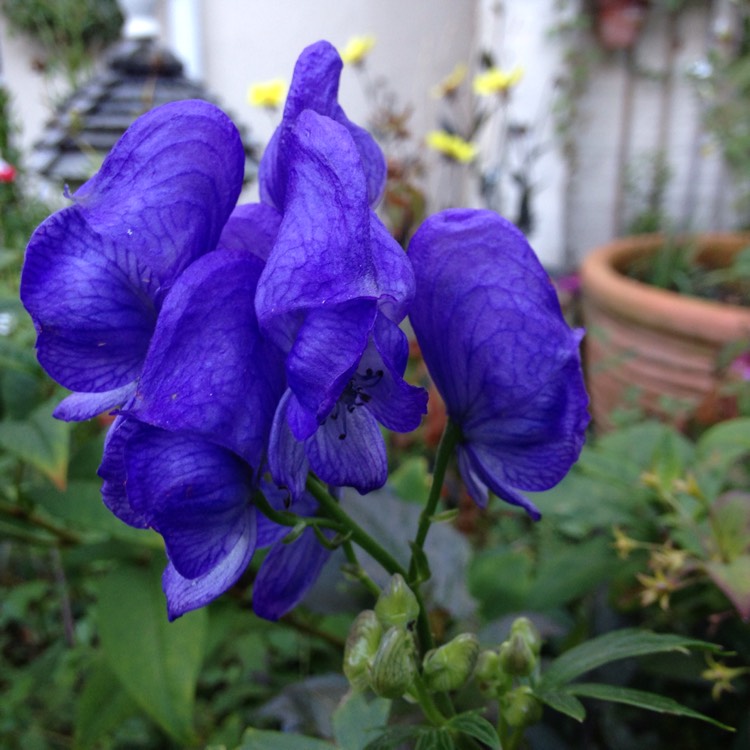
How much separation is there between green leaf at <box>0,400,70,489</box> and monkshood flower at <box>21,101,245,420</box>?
0.32 meters

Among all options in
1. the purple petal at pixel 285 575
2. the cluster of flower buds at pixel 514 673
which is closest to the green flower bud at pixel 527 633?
the cluster of flower buds at pixel 514 673

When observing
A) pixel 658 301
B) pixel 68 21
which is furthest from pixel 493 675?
pixel 68 21

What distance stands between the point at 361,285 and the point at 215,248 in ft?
0.30

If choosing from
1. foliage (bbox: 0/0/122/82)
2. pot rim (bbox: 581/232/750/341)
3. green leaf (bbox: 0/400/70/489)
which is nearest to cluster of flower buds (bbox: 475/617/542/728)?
green leaf (bbox: 0/400/70/489)

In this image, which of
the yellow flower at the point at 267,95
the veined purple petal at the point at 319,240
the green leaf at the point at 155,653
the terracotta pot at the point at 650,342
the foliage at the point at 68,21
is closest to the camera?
the veined purple petal at the point at 319,240

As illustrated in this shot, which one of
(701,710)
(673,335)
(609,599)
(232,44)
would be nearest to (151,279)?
(609,599)

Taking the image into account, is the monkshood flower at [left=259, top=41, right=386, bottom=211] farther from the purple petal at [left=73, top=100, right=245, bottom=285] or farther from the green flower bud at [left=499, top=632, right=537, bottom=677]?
the green flower bud at [left=499, top=632, right=537, bottom=677]

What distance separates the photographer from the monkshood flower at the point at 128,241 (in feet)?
1.00

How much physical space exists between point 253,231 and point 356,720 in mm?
291

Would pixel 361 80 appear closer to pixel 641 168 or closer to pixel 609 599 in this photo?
pixel 641 168

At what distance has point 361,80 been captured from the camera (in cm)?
315

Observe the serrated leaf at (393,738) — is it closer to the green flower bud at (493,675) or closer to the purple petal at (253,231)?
the green flower bud at (493,675)

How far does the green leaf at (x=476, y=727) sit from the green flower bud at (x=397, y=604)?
2.1 inches

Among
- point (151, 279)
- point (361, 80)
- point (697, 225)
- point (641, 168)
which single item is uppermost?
point (151, 279)
